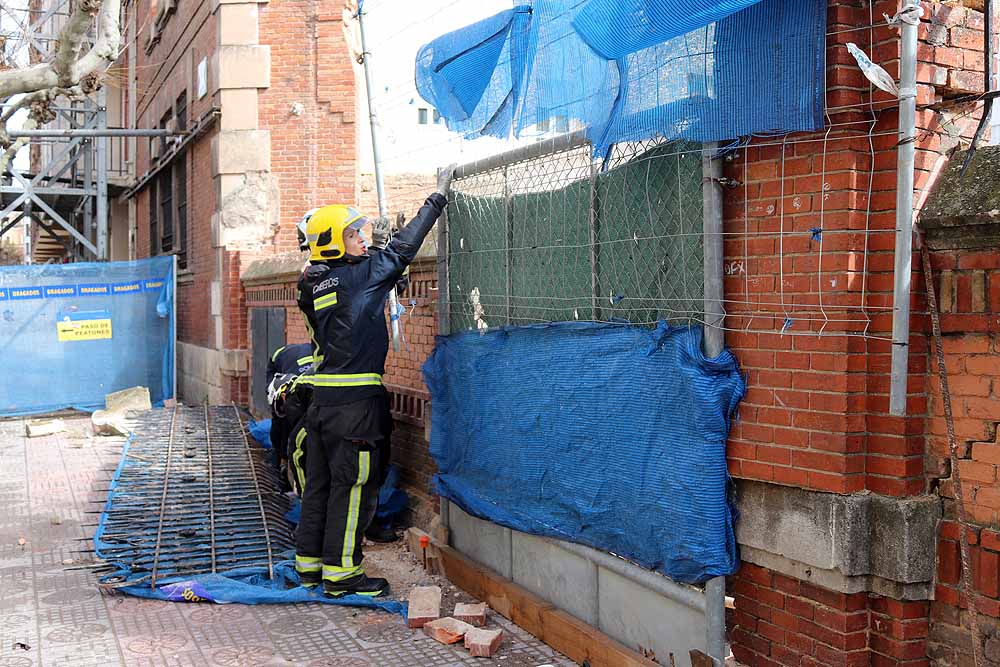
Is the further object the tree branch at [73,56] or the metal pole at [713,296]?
the tree branch at [73,56]

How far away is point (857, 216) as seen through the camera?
3.46m

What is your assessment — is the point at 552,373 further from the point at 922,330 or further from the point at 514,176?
the point at 922,330

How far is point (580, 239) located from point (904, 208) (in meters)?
1.89

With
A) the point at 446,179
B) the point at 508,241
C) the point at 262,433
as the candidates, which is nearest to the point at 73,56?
the point at 262,433

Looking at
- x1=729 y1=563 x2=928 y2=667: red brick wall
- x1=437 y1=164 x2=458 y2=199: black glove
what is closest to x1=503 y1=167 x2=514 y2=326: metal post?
x1=437 y1=164 x2=458 y2=199: black glove

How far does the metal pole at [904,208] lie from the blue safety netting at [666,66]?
11.7 inches

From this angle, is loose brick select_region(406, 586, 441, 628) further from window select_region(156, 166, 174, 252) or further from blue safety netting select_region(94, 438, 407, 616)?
window select_region(156, 166, 174, 252)

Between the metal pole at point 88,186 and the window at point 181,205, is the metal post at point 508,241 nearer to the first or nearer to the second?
the window at point 181,205

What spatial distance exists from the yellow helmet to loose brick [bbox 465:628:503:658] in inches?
96.3

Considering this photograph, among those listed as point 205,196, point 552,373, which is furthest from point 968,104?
point 205,196

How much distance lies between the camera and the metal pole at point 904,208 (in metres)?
3.25

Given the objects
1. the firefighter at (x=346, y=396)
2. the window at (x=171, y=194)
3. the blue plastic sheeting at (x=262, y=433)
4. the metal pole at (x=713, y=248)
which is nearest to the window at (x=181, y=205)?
the window at (x=171, y=194)

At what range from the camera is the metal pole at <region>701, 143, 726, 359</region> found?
12.7 ft

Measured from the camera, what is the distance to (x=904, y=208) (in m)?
3.29
